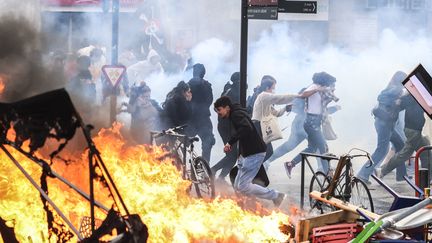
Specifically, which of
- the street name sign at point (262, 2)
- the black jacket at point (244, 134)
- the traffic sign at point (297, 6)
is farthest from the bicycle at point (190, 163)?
the traffic sign at point (297, 6)

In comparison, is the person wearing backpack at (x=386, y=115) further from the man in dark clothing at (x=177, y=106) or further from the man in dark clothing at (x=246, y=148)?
the man in dark clothing at (x=177, y=106)

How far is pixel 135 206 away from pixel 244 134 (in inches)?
138

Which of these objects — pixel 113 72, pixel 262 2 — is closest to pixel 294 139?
pixel 262 2

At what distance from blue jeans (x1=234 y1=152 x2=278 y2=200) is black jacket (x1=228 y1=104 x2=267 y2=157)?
Answer: 0.35ft

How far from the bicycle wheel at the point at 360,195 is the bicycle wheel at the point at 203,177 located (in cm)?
231

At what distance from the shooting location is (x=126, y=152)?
10.9 metres

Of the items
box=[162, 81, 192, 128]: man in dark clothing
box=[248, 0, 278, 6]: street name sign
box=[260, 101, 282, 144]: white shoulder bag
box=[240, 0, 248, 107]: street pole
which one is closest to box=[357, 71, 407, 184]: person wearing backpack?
box=[260, 101, 282, 144]: white shoulder bag

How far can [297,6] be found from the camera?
12359 millimetres

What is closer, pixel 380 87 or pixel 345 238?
pixel 345 238

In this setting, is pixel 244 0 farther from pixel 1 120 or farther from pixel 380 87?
pixel 1 120

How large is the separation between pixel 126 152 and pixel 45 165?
574cm

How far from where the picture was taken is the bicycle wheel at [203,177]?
40.4 feet

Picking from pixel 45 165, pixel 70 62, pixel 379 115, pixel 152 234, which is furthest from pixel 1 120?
pixel 379 115

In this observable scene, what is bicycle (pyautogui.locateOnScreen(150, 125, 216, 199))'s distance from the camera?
40.0 ft
